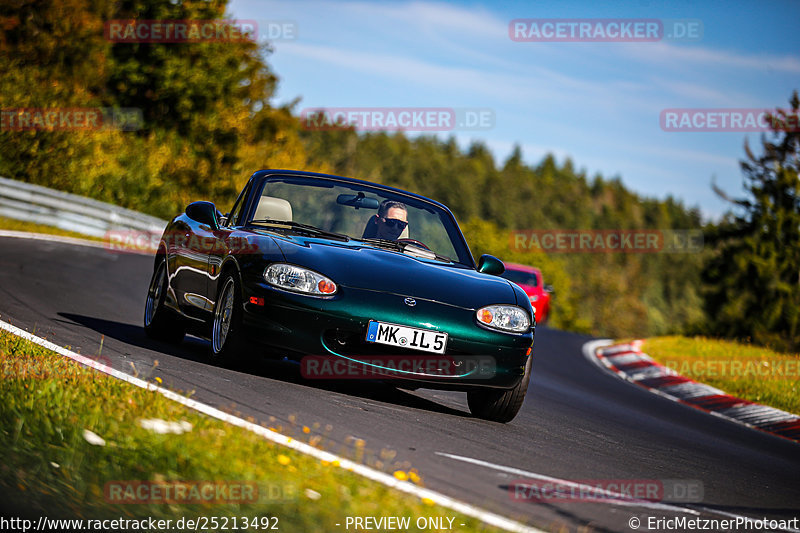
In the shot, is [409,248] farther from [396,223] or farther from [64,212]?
[64,212]

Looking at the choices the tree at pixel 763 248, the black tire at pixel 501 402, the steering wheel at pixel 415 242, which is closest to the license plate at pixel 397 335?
the black tire at pixel 501 402

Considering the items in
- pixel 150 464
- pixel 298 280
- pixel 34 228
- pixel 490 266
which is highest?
pixel 490 266

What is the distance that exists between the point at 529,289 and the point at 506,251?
9235 centimetres

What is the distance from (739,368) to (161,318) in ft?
33.7

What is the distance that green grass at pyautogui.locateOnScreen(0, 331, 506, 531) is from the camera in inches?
Result: 143

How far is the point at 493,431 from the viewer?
6727 millimetres

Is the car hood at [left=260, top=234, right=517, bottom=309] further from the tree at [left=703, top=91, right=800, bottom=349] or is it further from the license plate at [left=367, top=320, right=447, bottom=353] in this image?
the tree at [left=703, top=91, right=800, bottom=349]

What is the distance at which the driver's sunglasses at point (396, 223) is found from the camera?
316 inches

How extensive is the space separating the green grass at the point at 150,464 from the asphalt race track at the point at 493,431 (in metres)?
0.42

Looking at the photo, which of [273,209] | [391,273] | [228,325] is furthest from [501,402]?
[273,209]

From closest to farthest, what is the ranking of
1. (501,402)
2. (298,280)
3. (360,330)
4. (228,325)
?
(360,330) → (298,280) → (228,325) → (501,402)

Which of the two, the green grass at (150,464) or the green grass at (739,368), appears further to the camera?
the green grass at (739,368)

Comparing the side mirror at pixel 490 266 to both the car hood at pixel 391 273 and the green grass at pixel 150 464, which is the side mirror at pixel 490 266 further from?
the green grass at pixel 150 464

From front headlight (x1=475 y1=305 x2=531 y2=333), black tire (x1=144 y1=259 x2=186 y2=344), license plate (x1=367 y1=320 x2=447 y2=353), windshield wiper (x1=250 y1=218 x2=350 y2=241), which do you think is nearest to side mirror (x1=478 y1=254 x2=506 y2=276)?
front headlight (x1=475 y1=305 x2=531 y2=333)
